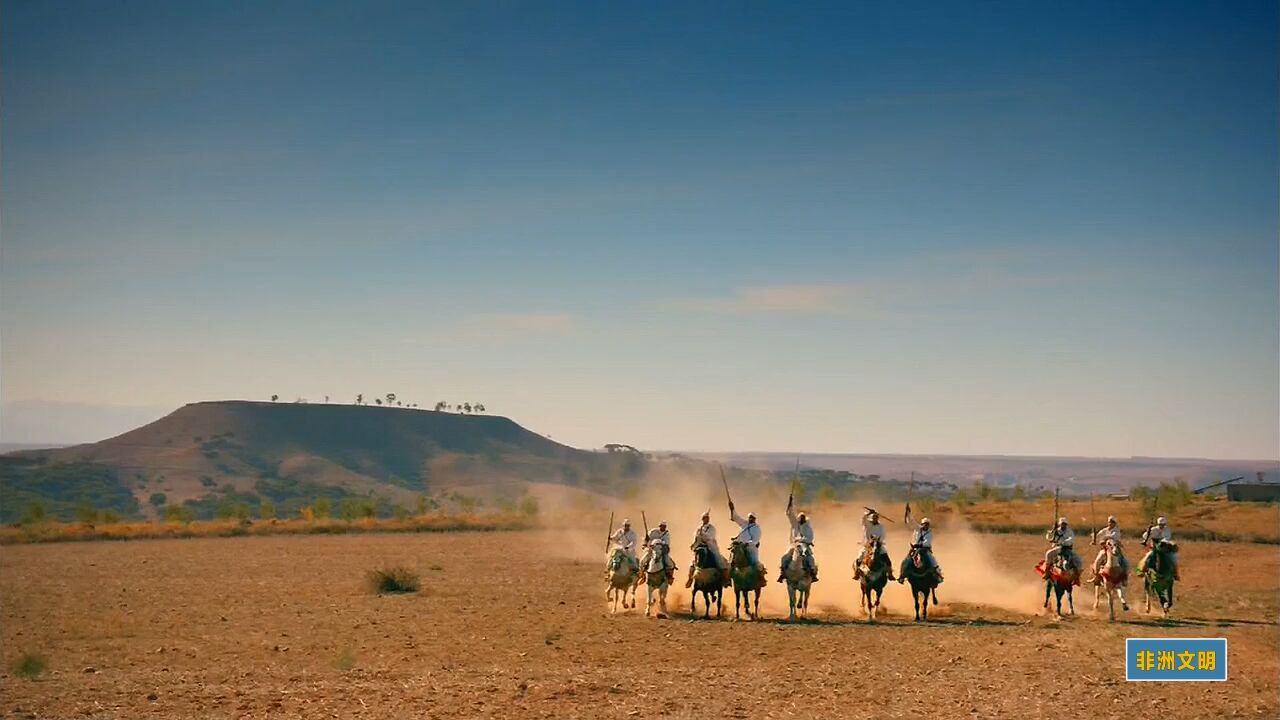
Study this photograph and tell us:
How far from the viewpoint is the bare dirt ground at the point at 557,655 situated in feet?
63.8

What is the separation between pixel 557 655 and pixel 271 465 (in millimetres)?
162534

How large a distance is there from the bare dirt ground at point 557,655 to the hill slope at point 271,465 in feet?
360

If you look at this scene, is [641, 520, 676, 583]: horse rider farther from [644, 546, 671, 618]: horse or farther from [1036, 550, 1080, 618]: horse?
[1036, 550, 1080, 618]: horse

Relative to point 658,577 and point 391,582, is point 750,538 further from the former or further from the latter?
point 391,582

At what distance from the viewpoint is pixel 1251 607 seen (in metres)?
33.8

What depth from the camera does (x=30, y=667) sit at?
22516 millimetres

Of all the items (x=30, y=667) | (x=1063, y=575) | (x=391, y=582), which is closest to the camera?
(x=30, y=667)

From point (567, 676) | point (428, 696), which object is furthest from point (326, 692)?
point (567, 676)

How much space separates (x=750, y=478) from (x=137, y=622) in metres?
92.3

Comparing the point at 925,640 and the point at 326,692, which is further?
the point at 925,640

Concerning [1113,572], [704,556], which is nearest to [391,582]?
[704,556]

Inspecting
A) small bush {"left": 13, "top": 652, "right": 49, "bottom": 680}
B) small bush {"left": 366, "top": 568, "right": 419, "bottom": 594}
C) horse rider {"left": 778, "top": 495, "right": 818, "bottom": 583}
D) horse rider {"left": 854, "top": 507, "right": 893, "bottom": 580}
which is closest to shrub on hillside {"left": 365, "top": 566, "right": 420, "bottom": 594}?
small bush {"left": 366, "top": 568, "right": 419, "bottom": 594}

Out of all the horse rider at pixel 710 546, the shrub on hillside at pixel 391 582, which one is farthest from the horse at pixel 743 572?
the shrub on hillside at pixel 391 582

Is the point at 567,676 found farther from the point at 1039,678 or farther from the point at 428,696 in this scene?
the point at 1039,678
